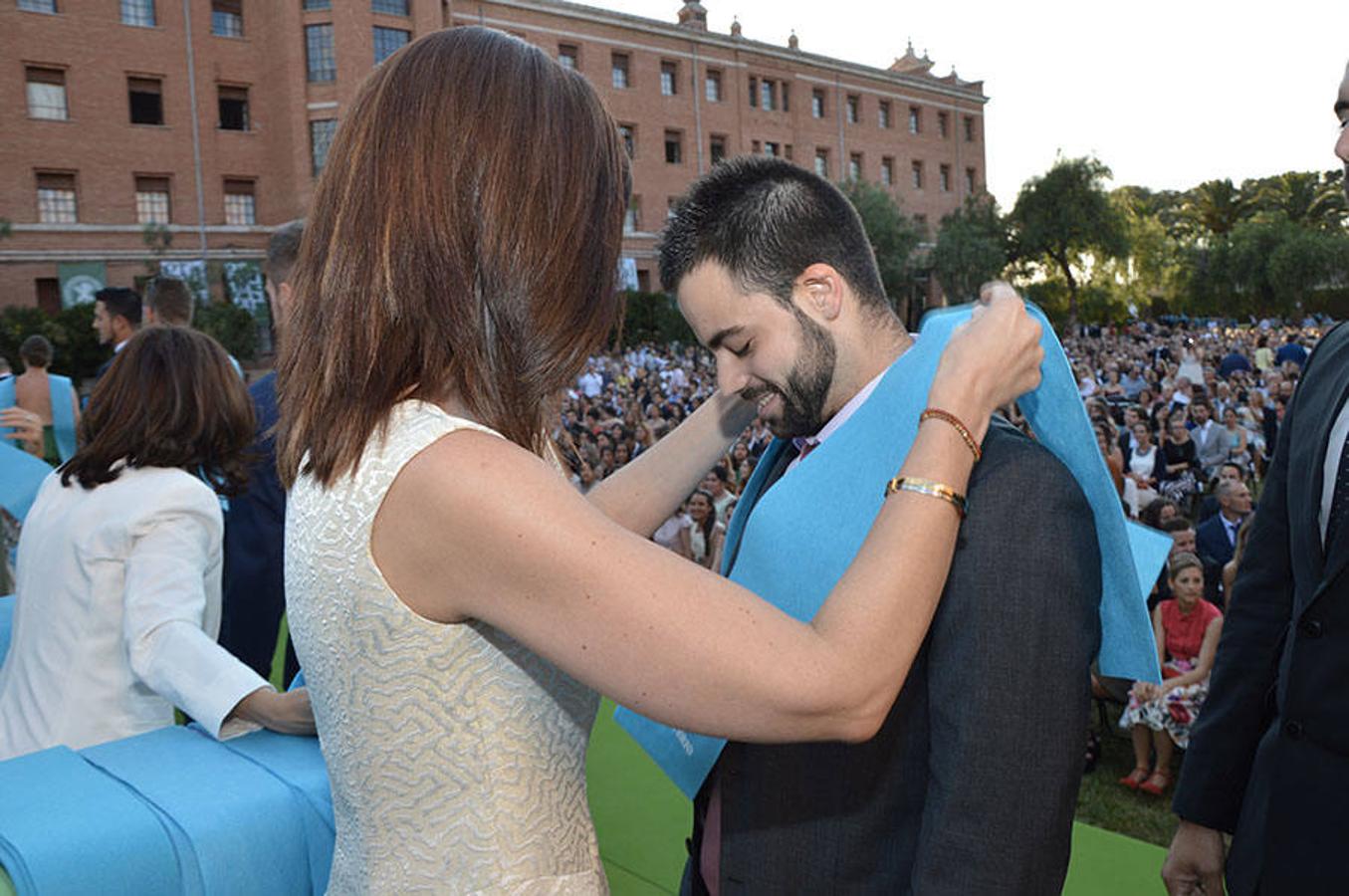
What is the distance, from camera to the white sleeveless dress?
1172 millimetres

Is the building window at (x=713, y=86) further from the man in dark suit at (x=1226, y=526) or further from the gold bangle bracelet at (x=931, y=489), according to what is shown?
the gold bangle bracelet at (x=931, y=489)

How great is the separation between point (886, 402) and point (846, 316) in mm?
595

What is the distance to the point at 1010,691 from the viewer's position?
4.43ft

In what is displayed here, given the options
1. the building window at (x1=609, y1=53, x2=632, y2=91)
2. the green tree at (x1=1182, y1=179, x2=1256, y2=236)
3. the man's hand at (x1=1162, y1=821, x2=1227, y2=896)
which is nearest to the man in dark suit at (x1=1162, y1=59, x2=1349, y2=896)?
the man's hand at (x1=1162, y1=821, x2=1227, y2=896)

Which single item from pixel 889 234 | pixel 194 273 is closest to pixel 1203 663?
pixel 194 273

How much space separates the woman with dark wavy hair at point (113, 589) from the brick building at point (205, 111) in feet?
86.3

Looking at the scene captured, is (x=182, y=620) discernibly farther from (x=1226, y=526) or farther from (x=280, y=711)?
(x=1226, y=526)

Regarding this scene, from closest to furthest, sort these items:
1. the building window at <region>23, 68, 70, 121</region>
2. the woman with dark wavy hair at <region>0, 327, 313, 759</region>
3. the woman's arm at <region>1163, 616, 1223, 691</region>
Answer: the woman with dark wavy hair at <region>0, 327, 313, 759</region>, the woman's arm at <region>1163, 616, 1223, 691</region>, the building window at <region>23, 68, 70, 121</region>

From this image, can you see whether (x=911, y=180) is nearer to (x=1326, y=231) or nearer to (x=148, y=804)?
(x=1326, y=231)

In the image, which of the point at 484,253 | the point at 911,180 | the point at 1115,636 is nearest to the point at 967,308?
the point at 1115,636

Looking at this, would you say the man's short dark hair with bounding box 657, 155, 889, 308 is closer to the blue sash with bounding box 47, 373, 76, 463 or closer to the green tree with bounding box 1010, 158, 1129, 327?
the blue sash with bounding box 47, 373, 76, 463

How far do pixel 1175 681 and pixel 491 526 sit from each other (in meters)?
5.76

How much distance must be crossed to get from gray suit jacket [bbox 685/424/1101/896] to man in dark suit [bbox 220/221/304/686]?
283cm

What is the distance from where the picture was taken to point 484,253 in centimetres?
117
